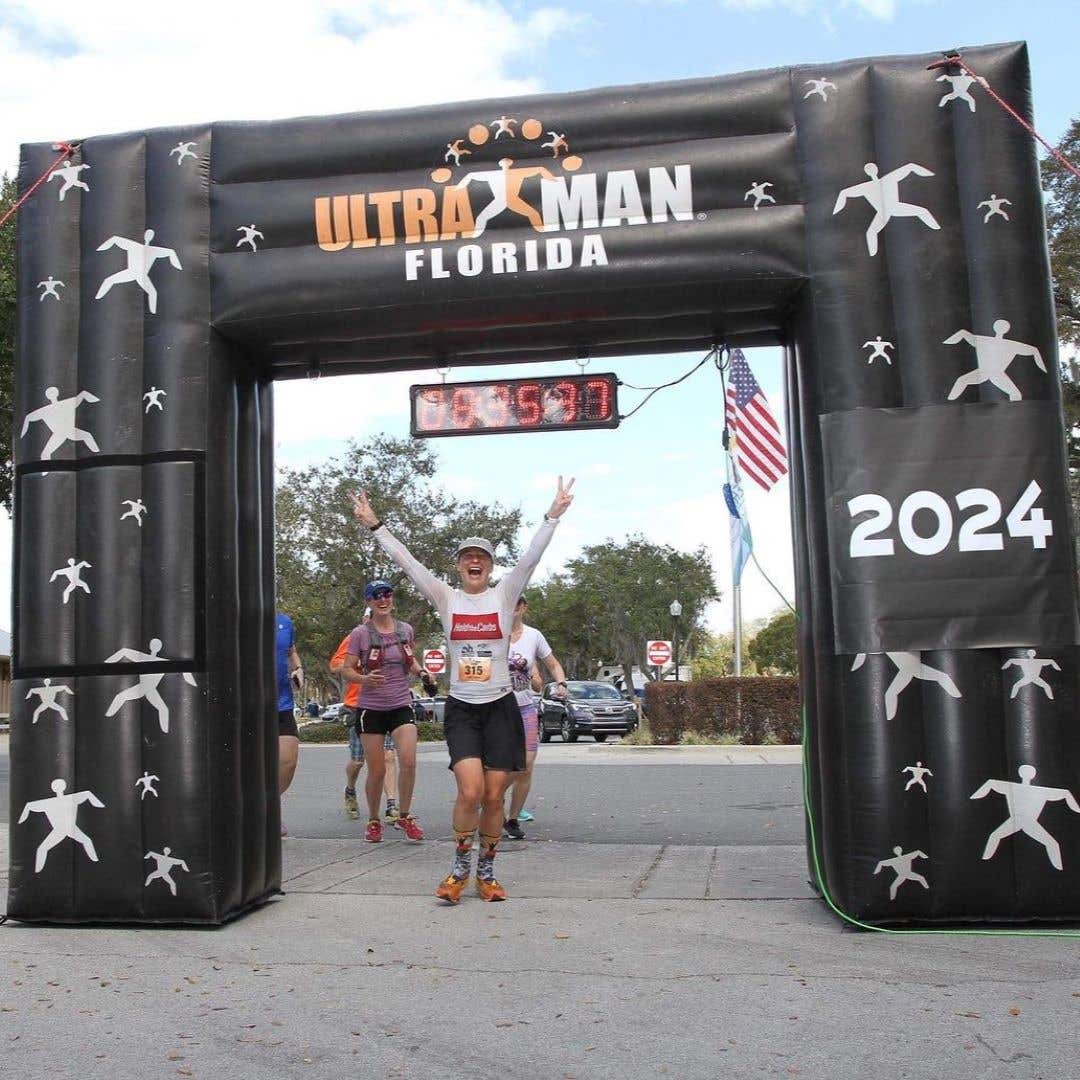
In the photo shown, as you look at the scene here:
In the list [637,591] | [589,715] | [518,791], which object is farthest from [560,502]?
[637,591]

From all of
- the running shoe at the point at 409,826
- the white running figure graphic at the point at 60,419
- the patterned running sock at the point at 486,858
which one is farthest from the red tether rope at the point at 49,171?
the running shoe at the point at 409,826

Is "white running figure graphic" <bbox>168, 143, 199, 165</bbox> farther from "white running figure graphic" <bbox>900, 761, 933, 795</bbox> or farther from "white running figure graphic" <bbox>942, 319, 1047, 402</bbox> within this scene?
"white running figure graphic" <bbox>900, 761, 933, 795</bbox>

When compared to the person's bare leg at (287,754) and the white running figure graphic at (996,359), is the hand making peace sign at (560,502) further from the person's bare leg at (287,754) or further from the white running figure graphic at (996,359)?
the person's bare leg at (287,754)

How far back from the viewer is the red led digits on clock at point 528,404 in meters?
6.71

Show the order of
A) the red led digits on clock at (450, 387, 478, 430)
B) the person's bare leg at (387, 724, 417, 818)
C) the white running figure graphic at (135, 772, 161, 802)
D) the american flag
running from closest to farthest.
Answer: the white running figure graphic at (135, 772, 161, 802) → the red led digits on clock at (450, 387, 478, 430) → the person's bare leg at (387, 724, 417, 818) → the american flag

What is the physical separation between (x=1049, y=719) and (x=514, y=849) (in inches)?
165

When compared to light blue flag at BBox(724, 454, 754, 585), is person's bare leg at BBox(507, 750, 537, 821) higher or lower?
lower

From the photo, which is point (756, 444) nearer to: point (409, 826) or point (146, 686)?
point (409, 826)

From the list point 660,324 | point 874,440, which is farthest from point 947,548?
point 660,324

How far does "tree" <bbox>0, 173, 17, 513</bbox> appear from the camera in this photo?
79.8 feet

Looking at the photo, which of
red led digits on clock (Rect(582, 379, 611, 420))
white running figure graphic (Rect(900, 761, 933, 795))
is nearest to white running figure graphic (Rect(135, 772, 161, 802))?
red led digits on clock (Rect(582, 379, 611, 420))

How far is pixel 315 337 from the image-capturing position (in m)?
6.54

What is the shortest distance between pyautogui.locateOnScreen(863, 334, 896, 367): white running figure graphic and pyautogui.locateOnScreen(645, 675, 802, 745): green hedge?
1519 centimetres

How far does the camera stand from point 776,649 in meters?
94.1
